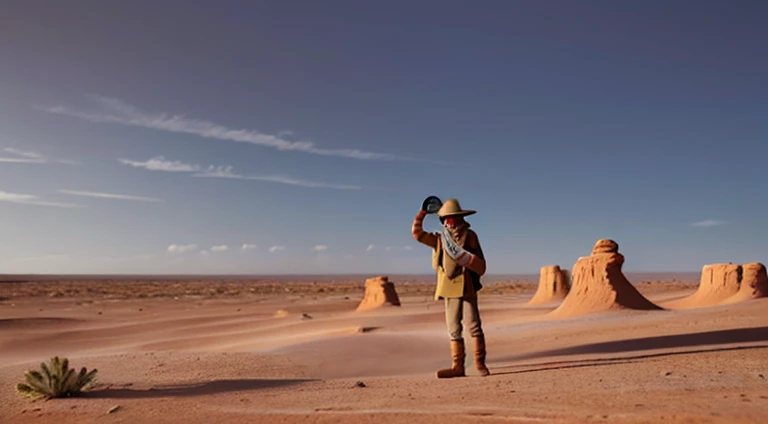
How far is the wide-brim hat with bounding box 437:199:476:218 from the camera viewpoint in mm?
7512

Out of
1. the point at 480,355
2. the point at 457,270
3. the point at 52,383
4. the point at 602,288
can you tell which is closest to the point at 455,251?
the point at 457,270

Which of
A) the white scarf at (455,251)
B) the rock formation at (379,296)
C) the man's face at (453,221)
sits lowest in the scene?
the rock formation at (379,296)

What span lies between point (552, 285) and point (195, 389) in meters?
25.4

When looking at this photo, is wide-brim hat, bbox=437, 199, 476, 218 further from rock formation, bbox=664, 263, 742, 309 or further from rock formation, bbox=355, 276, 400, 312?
rock formation, bbox=355, 276, 400, 312

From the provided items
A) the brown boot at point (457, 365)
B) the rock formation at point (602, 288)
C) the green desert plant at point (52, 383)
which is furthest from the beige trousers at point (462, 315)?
the rock formation at point (602, 288)

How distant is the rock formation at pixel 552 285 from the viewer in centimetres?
2908

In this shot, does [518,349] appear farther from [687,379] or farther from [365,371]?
[687,379]

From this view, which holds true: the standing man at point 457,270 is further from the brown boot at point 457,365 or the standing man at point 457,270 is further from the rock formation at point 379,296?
the rock formation at point 379,296

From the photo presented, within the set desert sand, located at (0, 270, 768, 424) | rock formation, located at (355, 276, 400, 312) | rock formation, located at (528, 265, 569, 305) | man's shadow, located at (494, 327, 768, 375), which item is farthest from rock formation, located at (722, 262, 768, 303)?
rock formation, located at (355, 276, 400, 312)

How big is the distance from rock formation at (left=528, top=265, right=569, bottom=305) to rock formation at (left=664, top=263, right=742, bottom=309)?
229 inches

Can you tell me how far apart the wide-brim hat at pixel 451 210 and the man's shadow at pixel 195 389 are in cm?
306

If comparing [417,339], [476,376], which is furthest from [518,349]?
[476,376]

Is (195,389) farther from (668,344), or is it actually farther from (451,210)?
(668,344)

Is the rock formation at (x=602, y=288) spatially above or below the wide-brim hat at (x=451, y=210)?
below
